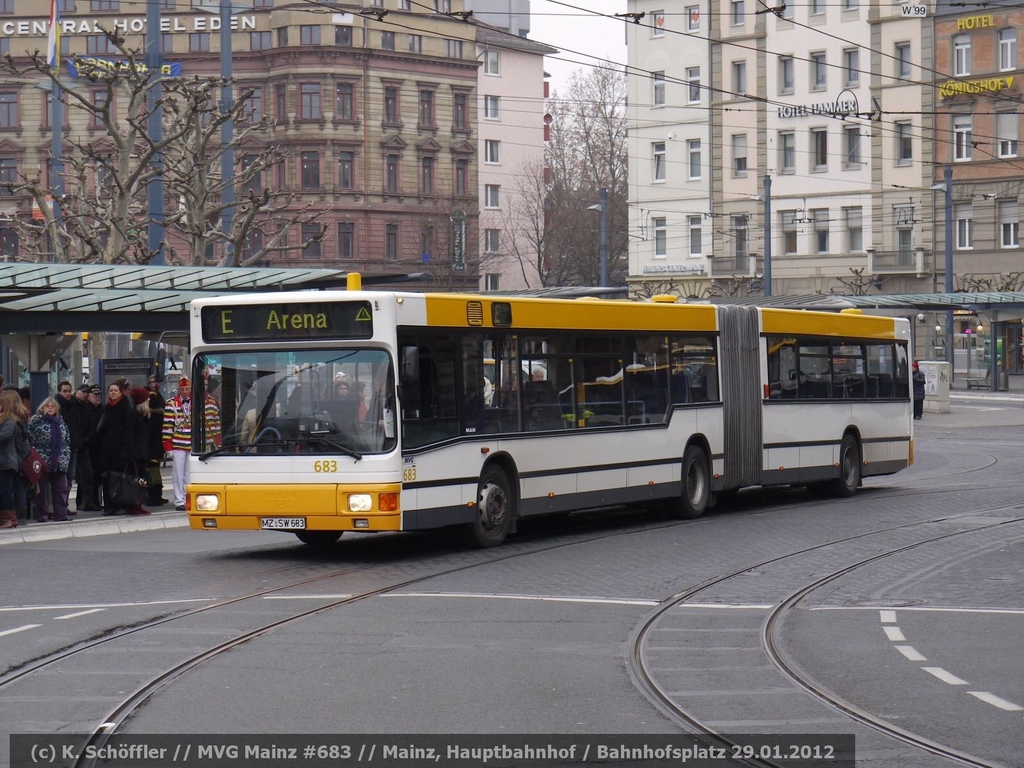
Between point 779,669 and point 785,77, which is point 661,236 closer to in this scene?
point 785,77

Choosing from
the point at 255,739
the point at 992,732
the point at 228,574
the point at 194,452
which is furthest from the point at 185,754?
the point at 194,452

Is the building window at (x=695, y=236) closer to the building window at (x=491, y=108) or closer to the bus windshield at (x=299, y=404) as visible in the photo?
the building window at (x=491, y=108)

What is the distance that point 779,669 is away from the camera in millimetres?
9312

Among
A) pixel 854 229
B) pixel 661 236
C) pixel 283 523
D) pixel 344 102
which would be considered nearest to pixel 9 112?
pixel 344 102

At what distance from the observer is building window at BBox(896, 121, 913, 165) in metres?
70.1

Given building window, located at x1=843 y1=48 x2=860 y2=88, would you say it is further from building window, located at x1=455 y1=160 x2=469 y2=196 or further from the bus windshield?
the bus windshield

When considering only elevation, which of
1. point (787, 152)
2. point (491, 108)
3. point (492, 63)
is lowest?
point (787, 152)

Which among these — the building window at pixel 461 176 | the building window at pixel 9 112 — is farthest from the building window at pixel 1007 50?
the building window at pixel 9 112

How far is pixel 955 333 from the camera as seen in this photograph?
73375mm

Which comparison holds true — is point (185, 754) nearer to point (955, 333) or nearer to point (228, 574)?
point (228, 574)

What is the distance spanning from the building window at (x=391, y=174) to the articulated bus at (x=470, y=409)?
58105 millimetres

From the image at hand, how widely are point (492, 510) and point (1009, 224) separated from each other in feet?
185

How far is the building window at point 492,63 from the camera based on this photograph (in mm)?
88125

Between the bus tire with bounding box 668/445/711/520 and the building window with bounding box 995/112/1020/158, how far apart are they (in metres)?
51.8
